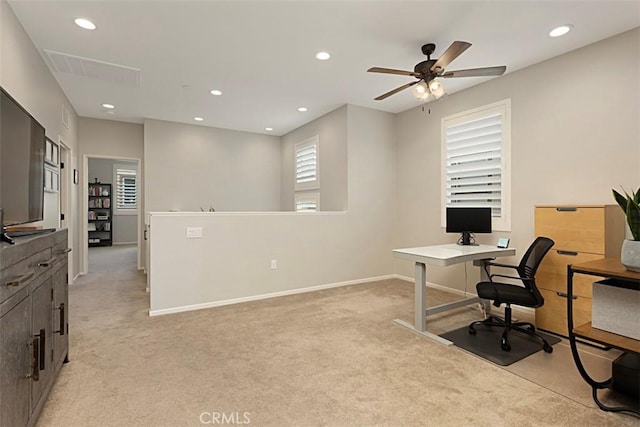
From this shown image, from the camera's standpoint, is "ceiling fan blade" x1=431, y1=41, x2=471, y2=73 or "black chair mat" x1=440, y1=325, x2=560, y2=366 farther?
"black chair mat" x1=440, y1=325, x2=560, y2=366

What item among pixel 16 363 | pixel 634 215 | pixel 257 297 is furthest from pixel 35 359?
pixel 634 215

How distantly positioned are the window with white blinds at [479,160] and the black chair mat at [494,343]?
1.37 m

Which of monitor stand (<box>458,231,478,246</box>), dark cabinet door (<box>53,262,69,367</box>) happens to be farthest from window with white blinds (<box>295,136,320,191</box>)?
dark cabinet door (<box>53,262,69,367</box>)

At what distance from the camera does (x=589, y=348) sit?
2764 mm

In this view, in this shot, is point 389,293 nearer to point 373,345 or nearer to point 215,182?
point 373,345

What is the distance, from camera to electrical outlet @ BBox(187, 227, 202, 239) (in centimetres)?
386

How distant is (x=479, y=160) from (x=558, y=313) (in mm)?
2041

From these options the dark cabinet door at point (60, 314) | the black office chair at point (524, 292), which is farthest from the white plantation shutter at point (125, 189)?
the black office chair at point (524, 292)

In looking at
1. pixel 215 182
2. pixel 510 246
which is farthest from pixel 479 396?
pixel 215 182

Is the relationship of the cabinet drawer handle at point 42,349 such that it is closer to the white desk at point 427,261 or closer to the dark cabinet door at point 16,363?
the dark cabinet door at point 16,363

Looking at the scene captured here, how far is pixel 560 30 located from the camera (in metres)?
2.90

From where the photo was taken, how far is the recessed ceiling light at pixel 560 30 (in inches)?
112

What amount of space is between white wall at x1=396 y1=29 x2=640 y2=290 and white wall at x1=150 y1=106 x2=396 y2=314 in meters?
1.23

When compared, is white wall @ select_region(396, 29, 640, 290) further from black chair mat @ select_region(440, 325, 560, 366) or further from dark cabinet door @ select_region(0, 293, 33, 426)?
dark cabinet door @ select_region(0, 293, 33, 426)
